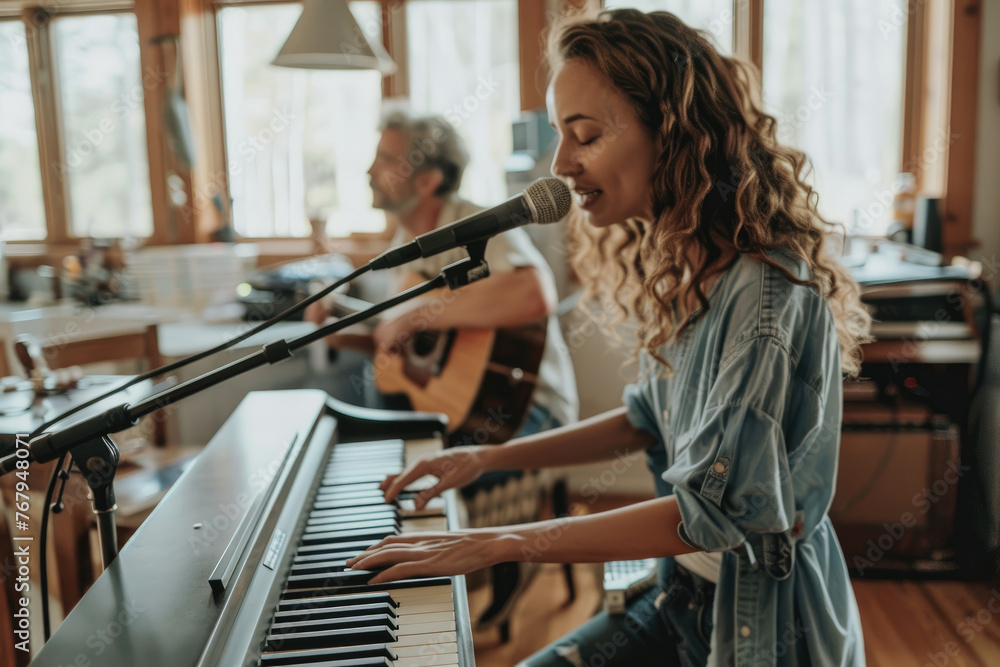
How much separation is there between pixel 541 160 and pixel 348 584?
229 centimetres

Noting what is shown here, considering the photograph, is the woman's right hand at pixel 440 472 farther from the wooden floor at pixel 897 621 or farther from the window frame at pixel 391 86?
the window frame at pixel 391 86

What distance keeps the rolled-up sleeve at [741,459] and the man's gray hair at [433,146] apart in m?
1.78

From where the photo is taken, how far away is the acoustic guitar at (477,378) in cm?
238

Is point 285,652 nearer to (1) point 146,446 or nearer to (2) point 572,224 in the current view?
(2) point 572,224

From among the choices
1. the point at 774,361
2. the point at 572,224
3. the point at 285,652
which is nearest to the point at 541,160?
the point at 572,224

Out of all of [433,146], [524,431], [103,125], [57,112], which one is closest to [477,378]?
[524,431]

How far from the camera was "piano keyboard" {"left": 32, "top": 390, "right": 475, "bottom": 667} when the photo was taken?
78 centimetres

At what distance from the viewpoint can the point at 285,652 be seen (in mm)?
862

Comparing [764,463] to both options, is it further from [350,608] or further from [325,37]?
[325,37]

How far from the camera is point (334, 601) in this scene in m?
0.97

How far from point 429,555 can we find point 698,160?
68 centimetres

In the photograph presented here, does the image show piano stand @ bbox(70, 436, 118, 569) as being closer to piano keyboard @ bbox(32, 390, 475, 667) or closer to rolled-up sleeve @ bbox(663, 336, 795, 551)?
piano keyboard @ bbox(32, 390, 475, 667)

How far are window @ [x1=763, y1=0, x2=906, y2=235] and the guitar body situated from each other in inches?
64.3

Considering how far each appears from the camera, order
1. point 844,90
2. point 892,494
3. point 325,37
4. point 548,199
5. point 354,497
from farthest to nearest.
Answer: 1. point 844,90
2. point 892,494
3. point 325,37
4. point 354,497
5. point 548,199
